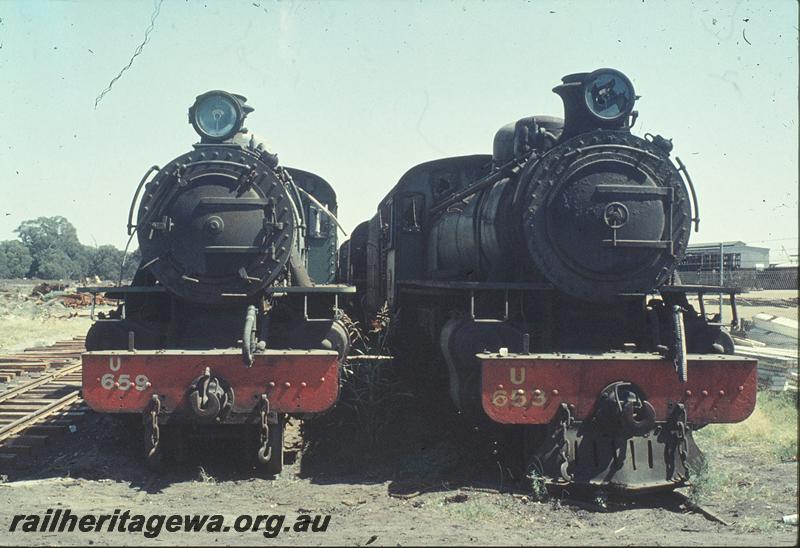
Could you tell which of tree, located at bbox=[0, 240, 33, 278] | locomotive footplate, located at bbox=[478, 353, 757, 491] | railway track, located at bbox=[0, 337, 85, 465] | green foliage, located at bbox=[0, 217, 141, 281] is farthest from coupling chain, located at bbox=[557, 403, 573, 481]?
tree, located at bbox=[0, 240, 33, 278]

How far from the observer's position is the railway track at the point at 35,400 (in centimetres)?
717

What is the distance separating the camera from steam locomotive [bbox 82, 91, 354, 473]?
232 inches

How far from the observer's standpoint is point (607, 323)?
6.46 m

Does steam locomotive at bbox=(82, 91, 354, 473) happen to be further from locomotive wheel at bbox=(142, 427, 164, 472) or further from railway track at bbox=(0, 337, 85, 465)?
railway track at bbox=(0, 337, 85, 465)

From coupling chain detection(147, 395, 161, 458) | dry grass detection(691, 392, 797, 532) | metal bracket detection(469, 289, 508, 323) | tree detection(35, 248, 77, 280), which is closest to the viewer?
dry grass detection(691, 392, 797, 532)

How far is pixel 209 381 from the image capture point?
5.86m

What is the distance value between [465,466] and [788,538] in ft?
8.72

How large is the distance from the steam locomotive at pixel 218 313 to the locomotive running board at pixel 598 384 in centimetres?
140

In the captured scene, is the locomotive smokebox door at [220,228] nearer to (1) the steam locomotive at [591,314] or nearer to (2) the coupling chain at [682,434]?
(1) the steam locomotive at [591,314]

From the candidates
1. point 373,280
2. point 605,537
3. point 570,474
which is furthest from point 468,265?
point 373,280

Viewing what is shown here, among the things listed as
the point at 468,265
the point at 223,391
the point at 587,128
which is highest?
the point at 587,128

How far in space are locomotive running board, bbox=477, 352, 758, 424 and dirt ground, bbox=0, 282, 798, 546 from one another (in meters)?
0.60

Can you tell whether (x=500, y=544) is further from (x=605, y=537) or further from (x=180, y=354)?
(x=180, y=354)

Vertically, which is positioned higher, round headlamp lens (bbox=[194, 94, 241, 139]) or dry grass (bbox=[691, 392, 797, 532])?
round headlamp lens (bbox=[194, 94, 241, 139])
